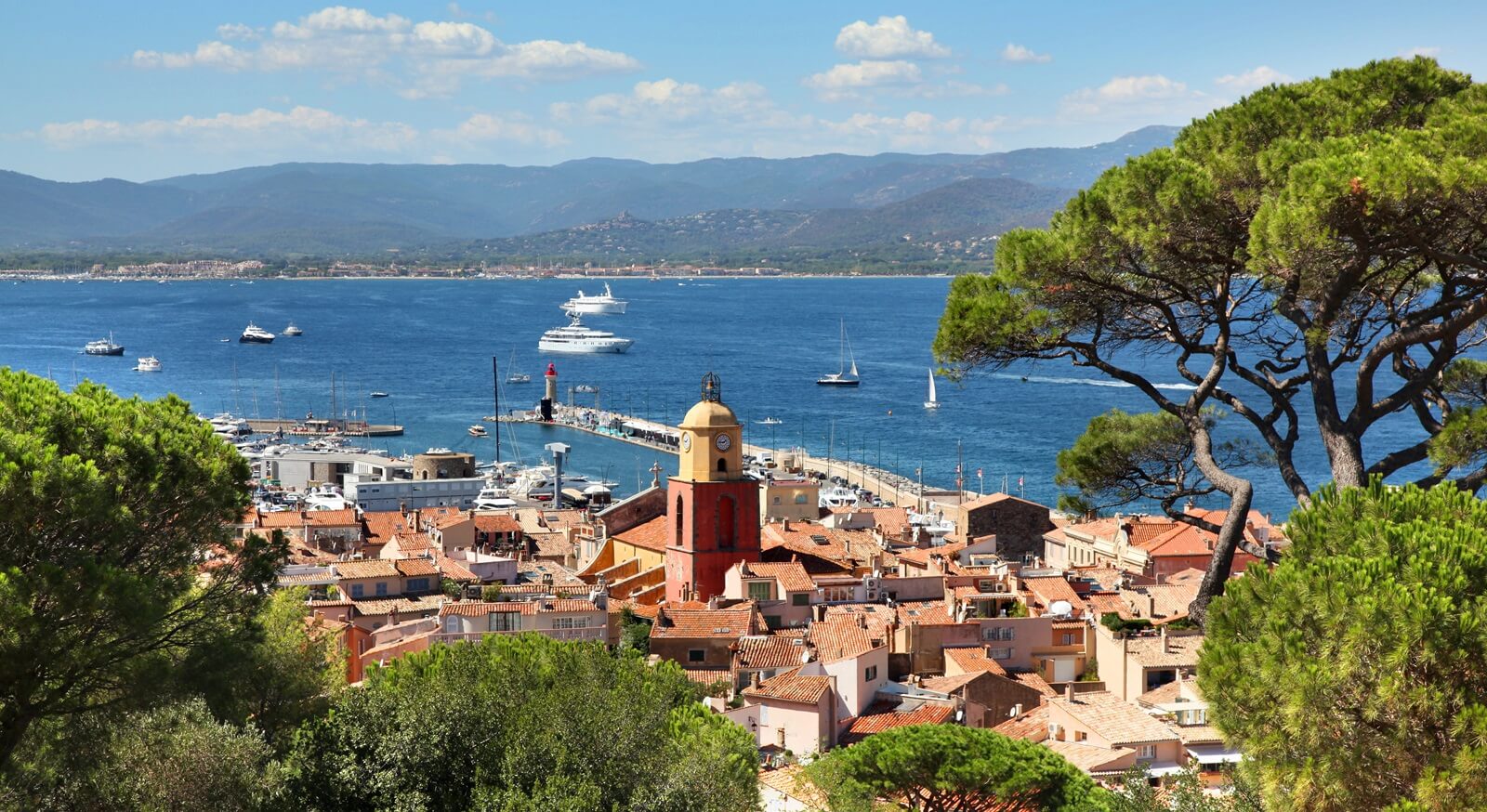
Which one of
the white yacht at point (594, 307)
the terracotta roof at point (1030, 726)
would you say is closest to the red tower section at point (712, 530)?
the terracotta roof at point (1030, 726)

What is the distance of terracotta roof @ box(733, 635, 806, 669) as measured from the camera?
2323cm

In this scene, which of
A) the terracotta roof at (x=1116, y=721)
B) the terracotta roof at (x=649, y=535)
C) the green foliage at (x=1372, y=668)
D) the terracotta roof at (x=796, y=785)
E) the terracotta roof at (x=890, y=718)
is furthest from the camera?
the terracotta roof at (x=649, y=535)

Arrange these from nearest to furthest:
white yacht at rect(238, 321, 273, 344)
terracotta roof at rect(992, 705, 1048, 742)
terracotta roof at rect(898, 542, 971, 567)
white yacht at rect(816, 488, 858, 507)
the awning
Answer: the awning
terracotta roof at rect(992, 705, 1048, 742)
terracotta roof at rect(898, 542, 971, 567)
white yacht at rect(816, 488, 858, 507)
white yacht at rect(238, 321, 273, 344)

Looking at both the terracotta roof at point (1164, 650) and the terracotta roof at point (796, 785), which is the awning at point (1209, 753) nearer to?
the terracotta roof at point (1164, 650)

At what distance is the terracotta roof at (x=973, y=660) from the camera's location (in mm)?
22766

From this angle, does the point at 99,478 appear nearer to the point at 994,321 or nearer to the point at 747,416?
the point at 994,321

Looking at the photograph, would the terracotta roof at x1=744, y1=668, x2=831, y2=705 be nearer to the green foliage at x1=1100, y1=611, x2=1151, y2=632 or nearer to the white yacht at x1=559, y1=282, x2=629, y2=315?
the green foliage at x1=1100, y1=611, x2=1151, y2=632

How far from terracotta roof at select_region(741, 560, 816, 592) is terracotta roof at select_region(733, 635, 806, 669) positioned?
3.03 meters

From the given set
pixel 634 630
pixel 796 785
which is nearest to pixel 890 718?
pixel 796 785

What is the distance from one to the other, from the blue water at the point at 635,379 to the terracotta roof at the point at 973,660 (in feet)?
106

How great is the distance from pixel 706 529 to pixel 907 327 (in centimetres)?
12801

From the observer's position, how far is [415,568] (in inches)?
1147

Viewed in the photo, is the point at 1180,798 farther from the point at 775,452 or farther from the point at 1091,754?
the point at 775,452

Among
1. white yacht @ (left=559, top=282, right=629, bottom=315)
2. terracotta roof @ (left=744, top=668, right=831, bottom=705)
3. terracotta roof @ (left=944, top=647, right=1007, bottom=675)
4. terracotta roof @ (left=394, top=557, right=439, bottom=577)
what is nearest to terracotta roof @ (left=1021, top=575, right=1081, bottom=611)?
terracotta roof @ (left=944, top=647, right=1007, bottom=675)
